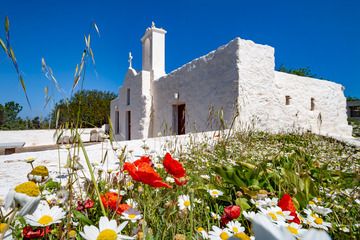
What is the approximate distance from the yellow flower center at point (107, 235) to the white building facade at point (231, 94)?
163 inches

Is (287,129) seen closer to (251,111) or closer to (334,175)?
(251,111)

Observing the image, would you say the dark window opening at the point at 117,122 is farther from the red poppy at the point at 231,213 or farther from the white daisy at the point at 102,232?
the white daisy at the point at 102,232

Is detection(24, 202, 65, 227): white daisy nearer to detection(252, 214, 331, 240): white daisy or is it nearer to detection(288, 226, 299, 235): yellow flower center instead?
detection(252, 214, 331, 240): white daisy

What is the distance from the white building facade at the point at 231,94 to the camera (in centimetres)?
744

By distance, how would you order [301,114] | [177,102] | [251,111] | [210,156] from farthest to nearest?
[177,102] → [301,114] → [251,111] → [210,156]

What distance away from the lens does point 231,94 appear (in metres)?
7.46

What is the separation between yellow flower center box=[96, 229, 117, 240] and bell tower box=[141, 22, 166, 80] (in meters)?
12.2

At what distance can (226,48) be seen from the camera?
26.0 feet

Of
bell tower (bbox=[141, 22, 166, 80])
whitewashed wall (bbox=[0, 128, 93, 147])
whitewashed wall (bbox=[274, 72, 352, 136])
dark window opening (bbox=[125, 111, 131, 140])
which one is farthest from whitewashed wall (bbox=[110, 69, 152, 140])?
whitewashed wall (bbox=[274, 72, 352, 136])

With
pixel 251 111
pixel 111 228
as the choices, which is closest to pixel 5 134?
pixel 251 111

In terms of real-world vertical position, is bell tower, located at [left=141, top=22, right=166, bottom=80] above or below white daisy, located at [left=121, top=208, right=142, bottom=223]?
above

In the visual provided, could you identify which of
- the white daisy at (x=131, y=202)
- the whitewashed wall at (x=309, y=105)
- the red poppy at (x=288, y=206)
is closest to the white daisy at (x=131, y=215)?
the white daisy at (x=131, y=202)

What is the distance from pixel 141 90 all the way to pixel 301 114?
26.4ft

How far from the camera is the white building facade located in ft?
24.4
